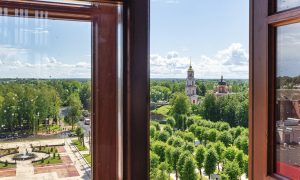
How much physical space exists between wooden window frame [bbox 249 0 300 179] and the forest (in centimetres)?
26

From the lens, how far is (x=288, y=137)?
3.62 ft

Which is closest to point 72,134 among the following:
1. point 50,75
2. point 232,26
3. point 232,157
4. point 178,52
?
point 50,75

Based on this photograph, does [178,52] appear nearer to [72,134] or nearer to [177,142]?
[177,142]

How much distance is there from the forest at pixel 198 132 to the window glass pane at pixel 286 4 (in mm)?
458

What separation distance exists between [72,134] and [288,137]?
1017 millimetres

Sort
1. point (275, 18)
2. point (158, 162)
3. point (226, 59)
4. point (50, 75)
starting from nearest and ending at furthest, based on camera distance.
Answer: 1. point (275, 18)
2. point (50, 75)
3. point (226, 59)
4. point (158, 162)

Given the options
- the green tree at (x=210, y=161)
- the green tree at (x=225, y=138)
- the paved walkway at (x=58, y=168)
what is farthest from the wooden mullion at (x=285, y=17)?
the paved walkway at (x=58, y=168)

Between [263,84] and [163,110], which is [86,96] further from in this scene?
[263,84]

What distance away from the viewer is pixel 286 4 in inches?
42.0

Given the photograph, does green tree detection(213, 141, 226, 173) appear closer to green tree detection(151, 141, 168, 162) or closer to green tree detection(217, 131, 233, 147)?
green tree detection(217, 131, 233, 147)

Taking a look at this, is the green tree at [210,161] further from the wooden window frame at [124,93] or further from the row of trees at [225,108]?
the wooden window frame at [124,93]

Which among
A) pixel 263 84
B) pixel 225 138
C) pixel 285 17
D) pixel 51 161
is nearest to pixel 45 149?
pixel 51 161

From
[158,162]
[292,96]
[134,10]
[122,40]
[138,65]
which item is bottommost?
[158,162]

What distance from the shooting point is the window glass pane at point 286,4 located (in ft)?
3.38
